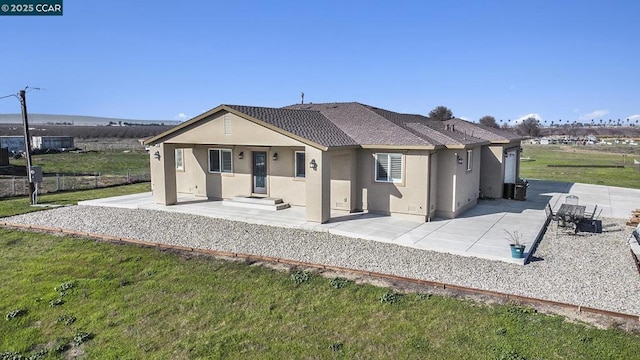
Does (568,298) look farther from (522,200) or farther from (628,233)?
(522,200)

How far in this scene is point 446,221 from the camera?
15.0m

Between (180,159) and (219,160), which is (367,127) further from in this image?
(180,159)

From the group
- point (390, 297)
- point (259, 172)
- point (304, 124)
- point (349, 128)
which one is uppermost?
point (304, 124)

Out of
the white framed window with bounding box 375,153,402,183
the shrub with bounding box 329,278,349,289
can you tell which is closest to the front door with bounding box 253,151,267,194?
the white framed window with bounding box 375,153,402,183

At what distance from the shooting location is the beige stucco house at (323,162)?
14.6 metres

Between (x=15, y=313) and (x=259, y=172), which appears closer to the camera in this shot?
(x=15, y=313)

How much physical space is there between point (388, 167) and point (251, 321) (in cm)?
885

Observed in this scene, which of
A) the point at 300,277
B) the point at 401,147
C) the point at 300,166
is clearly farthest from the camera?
the point at 300,166

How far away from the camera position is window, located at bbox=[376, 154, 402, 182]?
49.9 ft

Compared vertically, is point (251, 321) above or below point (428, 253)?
below

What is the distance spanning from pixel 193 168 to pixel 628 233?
16.6 metres

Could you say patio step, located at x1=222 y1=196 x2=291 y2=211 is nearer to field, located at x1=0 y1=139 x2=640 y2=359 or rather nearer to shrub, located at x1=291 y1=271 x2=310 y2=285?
field, located at x1=0 y1=139 x2=640 y2=359

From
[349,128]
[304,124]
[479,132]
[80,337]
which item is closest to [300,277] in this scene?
[80,337]

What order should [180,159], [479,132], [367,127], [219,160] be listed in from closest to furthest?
[367,127], [219,160], [180,159], [479,132]
